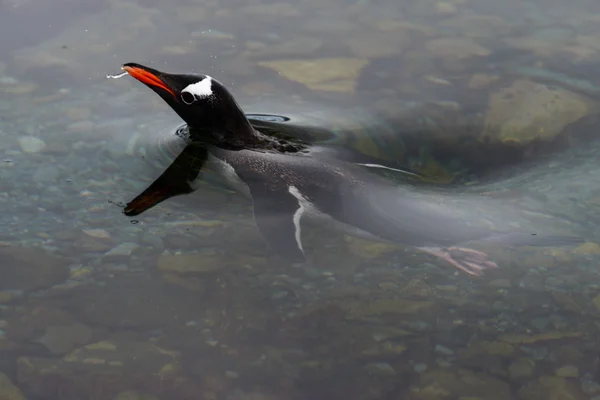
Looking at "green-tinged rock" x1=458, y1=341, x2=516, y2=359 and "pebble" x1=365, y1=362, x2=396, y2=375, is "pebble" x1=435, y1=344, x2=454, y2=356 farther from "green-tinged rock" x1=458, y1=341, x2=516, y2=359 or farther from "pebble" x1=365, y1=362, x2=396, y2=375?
"pebble" x1=365, y1=362, x2=396, y2=375

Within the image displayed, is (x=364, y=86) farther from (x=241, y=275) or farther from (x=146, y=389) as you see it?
(x=146, y=389)

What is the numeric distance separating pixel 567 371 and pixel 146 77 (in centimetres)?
293

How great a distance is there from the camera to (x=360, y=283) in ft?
12.1

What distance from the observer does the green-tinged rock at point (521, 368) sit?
3130 millimetres

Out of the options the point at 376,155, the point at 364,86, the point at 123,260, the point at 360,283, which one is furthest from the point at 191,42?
the point at 360,283

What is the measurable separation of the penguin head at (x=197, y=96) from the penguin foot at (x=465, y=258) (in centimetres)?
162

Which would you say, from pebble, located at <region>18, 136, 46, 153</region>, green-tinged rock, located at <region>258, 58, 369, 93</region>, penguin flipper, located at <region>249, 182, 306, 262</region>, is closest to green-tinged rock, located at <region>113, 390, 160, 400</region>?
penguin flipper, located at <region>249, 182, 306, 262</region>

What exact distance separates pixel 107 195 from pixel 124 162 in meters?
0.40

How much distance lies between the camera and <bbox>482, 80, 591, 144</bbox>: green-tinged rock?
5.08 m

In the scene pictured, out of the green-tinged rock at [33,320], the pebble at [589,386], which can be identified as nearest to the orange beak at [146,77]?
the green-tinged rock at [33,320]

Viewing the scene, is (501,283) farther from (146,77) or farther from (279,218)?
(146,77)

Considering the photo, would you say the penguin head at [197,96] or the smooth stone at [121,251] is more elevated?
the penguin head at [197,96]

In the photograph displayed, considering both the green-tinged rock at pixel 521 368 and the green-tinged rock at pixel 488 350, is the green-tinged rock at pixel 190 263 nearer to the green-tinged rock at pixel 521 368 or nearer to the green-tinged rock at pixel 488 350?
the green-tinged rock at pixel 488 350

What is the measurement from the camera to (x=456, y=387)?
10.1ft
